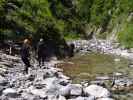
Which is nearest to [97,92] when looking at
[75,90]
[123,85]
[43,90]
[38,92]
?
[75,90]

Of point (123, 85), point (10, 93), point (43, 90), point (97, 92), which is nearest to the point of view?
point (10, 93)

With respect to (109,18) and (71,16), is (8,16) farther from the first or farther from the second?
(71,16)

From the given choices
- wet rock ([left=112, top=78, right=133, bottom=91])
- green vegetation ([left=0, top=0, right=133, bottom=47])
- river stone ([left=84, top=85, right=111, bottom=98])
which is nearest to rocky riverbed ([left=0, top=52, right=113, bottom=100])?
river stone ([left=84, top=85, right=111, bottom=98])

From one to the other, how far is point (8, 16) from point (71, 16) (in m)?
78.1

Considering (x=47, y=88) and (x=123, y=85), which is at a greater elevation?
(x=47, y=88)

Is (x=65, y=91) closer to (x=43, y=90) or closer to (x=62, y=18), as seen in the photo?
(x=43, y=90)

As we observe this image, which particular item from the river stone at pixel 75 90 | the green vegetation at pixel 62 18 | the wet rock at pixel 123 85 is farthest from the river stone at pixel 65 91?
the green vegetation at pixel 62 18

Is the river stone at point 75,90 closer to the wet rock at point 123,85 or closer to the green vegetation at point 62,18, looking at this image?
the wet rock at point 123,85

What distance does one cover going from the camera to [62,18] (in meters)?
113

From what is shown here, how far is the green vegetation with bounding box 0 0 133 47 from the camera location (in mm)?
44219

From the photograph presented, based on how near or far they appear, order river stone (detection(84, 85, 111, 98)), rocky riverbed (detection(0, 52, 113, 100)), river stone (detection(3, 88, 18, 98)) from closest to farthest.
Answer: river stone (detection(3, 88, 18, 98))
rocky riverbed (detection(0, 52, 113, 100))
river stone (detection(84, 85, 111, 98))

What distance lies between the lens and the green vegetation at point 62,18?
4422cm

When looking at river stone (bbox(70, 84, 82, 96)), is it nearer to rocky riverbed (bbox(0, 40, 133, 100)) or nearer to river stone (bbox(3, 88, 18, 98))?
rocky riverbed (bbox(0, 40, 133, 100))

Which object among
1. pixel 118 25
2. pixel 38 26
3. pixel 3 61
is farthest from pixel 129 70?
pixel 118 25
